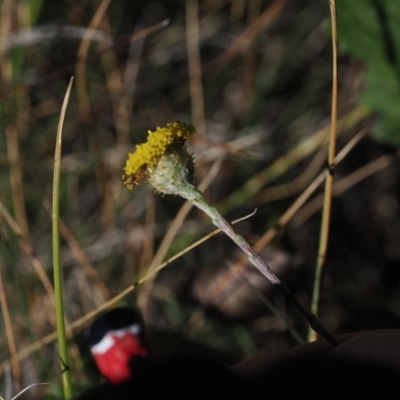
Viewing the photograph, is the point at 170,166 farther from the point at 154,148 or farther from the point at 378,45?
the point at 378,45

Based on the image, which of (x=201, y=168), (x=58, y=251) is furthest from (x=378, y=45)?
(x=58, y=251)

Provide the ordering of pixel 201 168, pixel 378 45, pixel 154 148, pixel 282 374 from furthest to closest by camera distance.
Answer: pixel 201 168 → pixel 378 45 → pixel 154 148 → pixel 282 374

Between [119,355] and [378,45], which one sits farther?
[378,45]

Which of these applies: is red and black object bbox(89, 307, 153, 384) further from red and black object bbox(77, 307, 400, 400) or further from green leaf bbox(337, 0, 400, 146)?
green leaf bbox(337, 0, 400, 146)

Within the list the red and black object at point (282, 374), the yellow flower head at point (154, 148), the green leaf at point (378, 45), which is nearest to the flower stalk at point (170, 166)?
the yellow flower head at point (154, 148)

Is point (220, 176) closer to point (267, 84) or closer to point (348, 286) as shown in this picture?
point (267, 84)

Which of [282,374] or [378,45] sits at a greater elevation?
[378,45]
